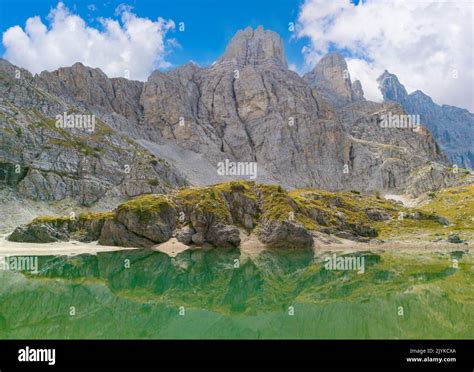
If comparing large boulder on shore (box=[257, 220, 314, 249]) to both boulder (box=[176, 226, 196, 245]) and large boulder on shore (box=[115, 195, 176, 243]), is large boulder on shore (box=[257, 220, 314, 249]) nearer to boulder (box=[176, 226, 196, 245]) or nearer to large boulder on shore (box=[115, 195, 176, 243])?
boulder (box=[176, 226, 196, 245])

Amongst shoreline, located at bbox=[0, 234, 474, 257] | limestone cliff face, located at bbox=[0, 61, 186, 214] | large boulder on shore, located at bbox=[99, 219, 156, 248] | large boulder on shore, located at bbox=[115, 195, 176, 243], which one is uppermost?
limestone cliff face, located at bbox=[0, 61, 186, 214]

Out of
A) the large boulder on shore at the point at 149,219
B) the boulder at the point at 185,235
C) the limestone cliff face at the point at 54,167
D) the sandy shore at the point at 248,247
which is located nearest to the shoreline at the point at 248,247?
the sandy shore at the point at 248,247

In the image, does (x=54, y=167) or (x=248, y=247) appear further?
(x=54, y=167)

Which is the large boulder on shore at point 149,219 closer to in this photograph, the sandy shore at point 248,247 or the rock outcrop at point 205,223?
the rock outcrop at point 205,223

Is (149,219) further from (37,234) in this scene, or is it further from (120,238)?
(37,234)

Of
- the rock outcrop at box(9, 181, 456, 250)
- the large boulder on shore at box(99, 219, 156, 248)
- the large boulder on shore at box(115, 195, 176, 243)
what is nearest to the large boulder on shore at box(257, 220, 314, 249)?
the rock outcrop at box(9, 181, 456, 250)

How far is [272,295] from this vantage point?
1902 inches

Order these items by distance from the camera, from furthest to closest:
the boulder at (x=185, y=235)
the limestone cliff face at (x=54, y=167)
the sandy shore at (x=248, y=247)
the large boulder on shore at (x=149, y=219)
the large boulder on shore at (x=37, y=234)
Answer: the limestone cliff face at (x=54, y=167), the boulder at (x=185, y=235), the large boulder on shore at (x=149, y=219), the large boulder on shore at (x=37, y=234), the sandy shore at (x=248, y=247)

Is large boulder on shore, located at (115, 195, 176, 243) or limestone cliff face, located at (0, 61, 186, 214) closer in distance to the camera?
large boulder on shore, located at (115, 195, 176, 243)

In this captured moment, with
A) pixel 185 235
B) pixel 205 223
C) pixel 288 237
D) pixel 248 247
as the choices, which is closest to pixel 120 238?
pixel 185 235

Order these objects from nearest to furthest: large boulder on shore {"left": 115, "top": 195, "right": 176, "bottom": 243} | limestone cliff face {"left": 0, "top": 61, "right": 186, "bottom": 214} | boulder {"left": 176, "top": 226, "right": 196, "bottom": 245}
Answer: large boulder on shore {"left": 115, "top": 195, "right": 176, "bottom": 243}
boulder {"left": 176, "top": 226, "right": 196, "bottom": 245}
limestone cliff face {"left": 0, "top": 61, "right": 186, "bottom": 214}
